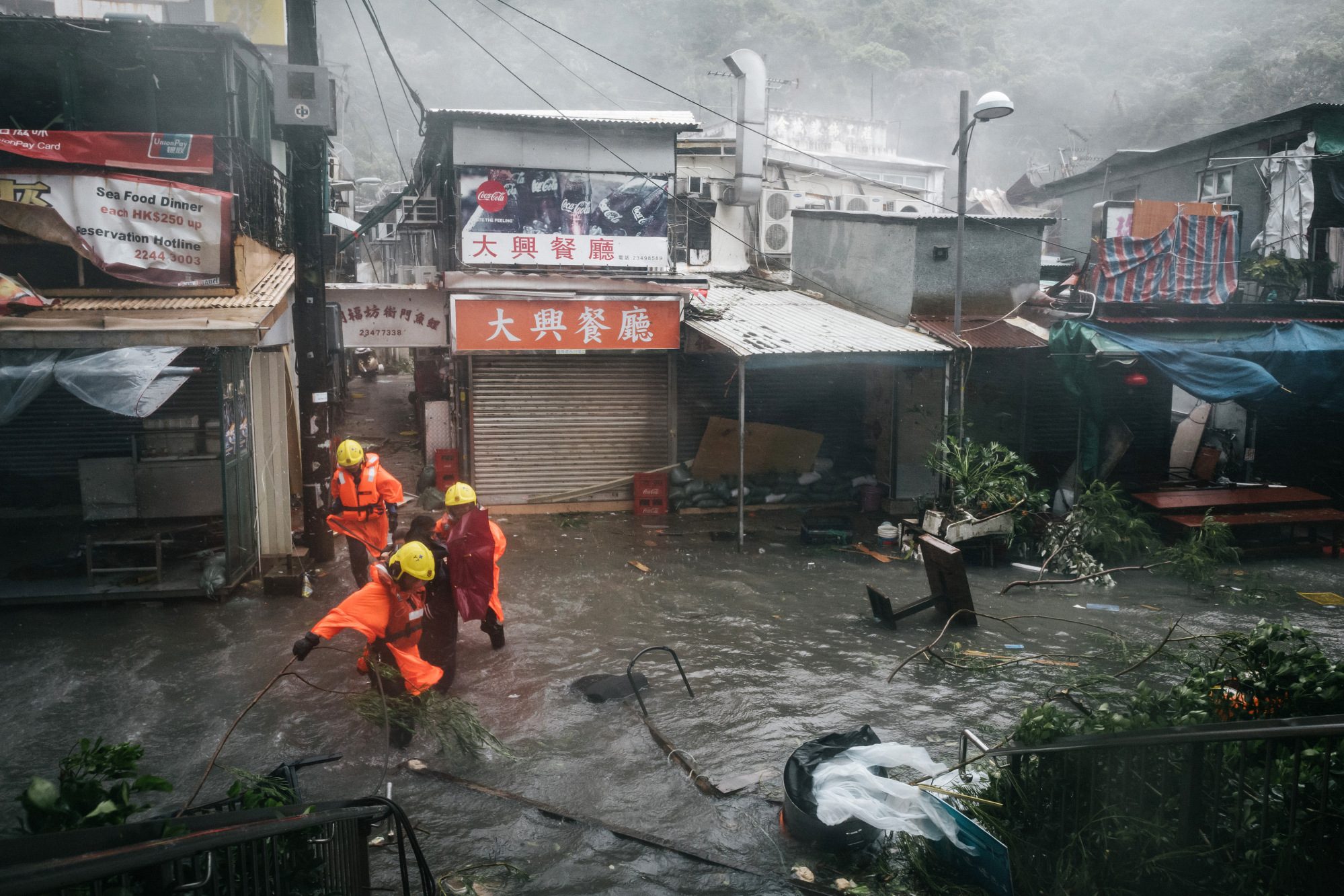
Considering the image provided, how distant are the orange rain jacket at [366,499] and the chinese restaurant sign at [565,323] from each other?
374 cm

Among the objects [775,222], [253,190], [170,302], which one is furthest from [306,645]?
[775,222]

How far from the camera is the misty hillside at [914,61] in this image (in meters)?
39.6

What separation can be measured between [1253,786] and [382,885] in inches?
164

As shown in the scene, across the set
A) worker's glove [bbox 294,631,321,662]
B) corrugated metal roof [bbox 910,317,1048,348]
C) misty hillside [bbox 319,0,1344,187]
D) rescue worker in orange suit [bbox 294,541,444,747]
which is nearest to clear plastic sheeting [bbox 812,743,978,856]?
rescue worker in orange suit [bbox 294,541,444,747]

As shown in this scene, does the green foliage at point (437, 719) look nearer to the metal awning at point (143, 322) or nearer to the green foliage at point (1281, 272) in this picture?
the metal awning at point (143, 322)

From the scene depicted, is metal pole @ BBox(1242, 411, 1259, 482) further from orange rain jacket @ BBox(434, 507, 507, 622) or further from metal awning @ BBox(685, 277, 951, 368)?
orange rain jacket @ BBox(434, 507, 507, 622)

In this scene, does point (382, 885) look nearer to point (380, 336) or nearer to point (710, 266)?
point (380, 336)

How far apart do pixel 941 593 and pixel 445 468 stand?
826 cm

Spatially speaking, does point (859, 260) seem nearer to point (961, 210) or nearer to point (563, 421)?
point (961, 210)

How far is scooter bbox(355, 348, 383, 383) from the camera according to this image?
1206 inches

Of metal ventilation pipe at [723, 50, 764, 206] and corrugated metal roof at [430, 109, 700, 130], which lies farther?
metal ventilation pipe at [723, 50, 764, 206]

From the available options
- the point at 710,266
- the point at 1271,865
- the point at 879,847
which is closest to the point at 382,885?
the point at 879,847

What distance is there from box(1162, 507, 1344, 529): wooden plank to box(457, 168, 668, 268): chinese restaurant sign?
845 cm

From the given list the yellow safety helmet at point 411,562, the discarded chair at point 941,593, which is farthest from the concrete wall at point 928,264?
the yellow safety helmet at point 411,562
